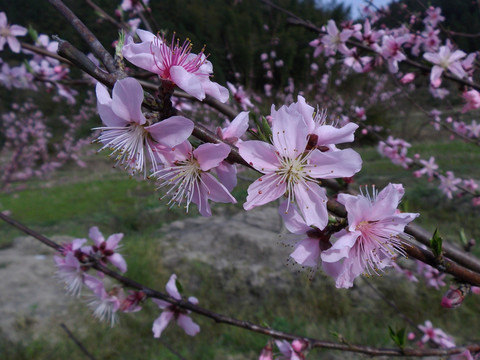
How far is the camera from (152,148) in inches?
25.1

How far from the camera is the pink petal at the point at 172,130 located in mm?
537

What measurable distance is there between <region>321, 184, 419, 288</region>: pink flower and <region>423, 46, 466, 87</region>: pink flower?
1247 mm

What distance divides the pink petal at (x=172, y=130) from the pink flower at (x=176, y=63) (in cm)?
6

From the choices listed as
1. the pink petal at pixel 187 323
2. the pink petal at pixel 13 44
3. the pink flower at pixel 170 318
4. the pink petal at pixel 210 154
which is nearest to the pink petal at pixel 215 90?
the pink petal at pixel 210 154

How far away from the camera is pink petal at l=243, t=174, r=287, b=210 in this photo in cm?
62

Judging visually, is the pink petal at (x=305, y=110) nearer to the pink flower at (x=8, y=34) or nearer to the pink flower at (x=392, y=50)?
the pink flower at (x=392, y=50)

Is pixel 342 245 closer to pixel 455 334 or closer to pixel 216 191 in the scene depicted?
pixel 216 191

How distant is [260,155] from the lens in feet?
1.97

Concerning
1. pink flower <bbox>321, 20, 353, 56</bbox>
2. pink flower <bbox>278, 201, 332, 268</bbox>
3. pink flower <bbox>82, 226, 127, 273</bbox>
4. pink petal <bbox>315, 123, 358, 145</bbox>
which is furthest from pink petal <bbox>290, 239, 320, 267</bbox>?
pink flower <bbox>321, 20, 353, 56</bbox>

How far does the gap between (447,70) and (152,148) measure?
169cm

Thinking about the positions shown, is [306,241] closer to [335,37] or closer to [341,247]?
[341,247]

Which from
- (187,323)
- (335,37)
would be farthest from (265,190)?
(335,37)

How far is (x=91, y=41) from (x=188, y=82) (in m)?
0.20

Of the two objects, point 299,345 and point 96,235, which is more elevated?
point 299,345
